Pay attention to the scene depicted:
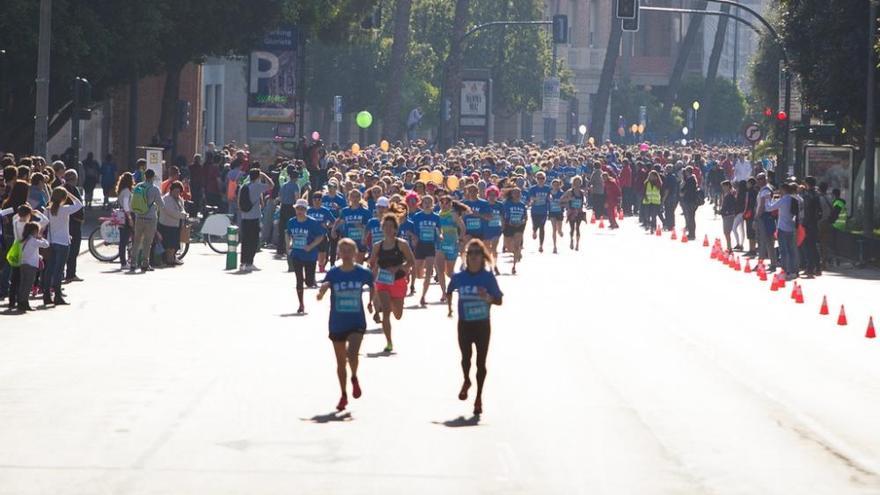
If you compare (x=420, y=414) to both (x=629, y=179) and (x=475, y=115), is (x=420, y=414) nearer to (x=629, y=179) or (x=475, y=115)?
(x=629, y=179)

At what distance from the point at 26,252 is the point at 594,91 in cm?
11265

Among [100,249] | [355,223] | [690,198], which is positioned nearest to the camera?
[355,223]

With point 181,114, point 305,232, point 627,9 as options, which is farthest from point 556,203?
point 181,114

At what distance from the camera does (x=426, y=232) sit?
28.2 m

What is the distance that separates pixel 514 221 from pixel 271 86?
18556 mm

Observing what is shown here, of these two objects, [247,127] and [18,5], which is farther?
[247,127]

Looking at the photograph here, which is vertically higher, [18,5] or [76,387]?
[18,5]

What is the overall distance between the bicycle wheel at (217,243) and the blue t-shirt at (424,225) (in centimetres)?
1171

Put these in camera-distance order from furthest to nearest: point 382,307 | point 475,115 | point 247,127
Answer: point 247,127
point 475,115
point 382,307

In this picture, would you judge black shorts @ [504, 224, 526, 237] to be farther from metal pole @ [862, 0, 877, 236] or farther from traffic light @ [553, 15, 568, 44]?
traffic light @ [553, 15, 568, 44]

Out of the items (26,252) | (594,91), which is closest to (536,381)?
(26,252)

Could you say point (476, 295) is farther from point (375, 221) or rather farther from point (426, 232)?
point (426, 232)

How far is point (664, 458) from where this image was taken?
14047 mm

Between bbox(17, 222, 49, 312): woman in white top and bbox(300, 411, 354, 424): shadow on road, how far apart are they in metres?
9.88
